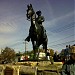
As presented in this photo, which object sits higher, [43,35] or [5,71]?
[43,35]

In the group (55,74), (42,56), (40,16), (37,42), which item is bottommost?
(55,74)

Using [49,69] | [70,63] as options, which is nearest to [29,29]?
[49,69]

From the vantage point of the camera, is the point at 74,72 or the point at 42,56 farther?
the point at 42,56

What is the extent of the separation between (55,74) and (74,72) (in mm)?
1703

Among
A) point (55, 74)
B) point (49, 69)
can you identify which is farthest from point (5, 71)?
point (55, 74)

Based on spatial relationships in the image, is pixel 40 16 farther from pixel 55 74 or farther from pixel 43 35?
pixel 55 74

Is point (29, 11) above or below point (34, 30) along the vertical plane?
above

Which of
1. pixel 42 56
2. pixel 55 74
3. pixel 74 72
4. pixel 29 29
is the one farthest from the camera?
pixel 29 29

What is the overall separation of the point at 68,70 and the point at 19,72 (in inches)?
157

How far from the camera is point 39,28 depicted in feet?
65.2

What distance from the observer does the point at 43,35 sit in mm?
20484

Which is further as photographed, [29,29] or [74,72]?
[29,29]

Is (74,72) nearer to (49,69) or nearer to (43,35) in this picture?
(49,69)

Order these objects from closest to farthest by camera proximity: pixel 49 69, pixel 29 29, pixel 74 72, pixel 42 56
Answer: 1. pixel 74 72
2. pixel 49 69
3. pixel 42 56
4. pixel 29 29
